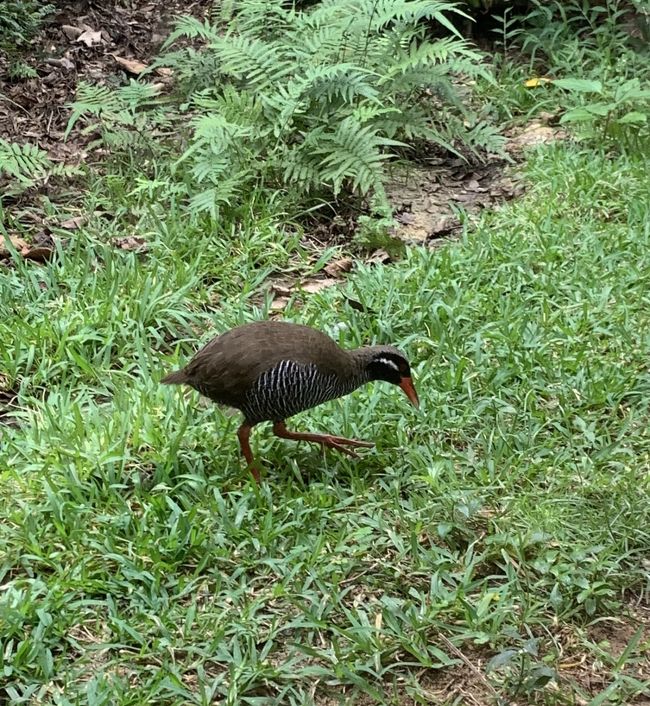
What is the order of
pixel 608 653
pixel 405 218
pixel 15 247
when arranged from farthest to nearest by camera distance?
pixel 405 218 < pixel 15 247 < pixel 608 653

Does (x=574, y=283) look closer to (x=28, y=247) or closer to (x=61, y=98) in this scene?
(x=28, y=247)

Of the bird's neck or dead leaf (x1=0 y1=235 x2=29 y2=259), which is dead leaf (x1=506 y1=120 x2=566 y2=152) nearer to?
the bird's neck

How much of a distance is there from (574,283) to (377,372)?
165cm

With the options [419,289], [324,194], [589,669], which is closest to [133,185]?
[324,194]

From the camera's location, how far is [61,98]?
689 centimetres

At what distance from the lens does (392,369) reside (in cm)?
383

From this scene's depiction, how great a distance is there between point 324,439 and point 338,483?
0.20 metres

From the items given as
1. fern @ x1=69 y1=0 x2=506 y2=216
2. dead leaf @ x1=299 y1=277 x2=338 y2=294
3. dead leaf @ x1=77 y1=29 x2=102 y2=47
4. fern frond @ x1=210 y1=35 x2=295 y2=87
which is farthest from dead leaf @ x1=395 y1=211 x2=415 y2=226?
dead leaf @ x1=77 y1=29 x2=102 y2=47

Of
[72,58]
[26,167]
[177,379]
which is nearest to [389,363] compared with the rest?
[177,379]

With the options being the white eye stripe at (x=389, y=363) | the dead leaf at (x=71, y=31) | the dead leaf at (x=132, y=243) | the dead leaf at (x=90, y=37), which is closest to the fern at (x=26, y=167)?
the dead leaf at (x=132, y=243)

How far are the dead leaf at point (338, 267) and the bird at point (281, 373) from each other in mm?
1584

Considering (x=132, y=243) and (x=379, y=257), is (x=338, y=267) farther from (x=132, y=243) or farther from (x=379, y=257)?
(x=132, y=243)

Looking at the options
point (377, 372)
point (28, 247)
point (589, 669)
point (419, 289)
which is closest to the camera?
point (589, 669)

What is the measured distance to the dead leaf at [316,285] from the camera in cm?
520
